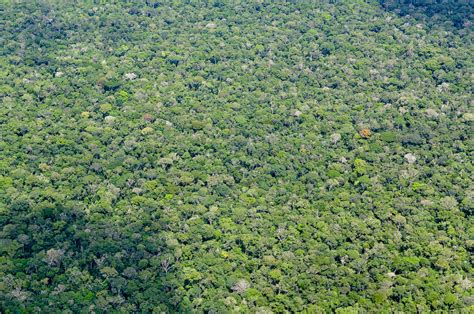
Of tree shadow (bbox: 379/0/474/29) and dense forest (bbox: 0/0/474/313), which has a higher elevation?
tree shadow (bbox: 379/0/474/29)

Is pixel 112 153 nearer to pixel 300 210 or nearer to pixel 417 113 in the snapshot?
pixel 300 210

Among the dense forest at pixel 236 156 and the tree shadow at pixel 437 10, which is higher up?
the tree shadow at pixel 437 10

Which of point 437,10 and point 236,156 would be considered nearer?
point 236,156

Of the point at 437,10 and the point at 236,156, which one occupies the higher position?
the point at 437,10

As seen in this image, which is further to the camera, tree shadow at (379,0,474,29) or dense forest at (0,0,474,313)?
tree shadow at (379,0,474,29)

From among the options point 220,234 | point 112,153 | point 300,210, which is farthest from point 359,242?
point 112,153
